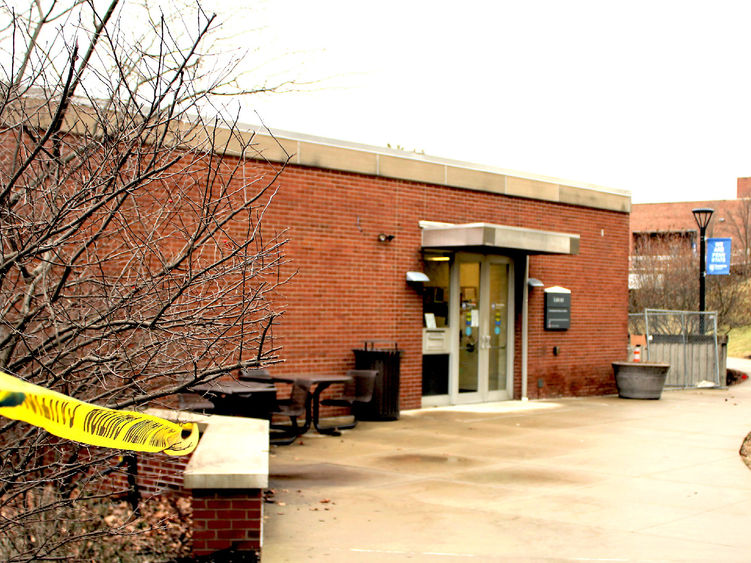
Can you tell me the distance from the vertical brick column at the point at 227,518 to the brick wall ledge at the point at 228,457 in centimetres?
7

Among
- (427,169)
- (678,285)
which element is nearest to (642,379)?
(427,169)

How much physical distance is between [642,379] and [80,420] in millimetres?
16726

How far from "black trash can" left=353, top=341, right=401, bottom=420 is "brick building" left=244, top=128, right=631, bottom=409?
2.18ft

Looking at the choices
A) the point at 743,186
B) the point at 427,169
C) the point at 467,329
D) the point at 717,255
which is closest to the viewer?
the point at 427,169

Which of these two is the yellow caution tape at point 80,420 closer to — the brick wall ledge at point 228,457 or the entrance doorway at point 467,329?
the brick wall ledge at point 228,457

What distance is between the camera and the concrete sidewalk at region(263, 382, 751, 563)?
23.0 ft

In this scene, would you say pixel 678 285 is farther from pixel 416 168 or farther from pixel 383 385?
pixel 383 385

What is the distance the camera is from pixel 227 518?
625 centimetres

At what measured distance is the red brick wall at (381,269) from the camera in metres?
13.9

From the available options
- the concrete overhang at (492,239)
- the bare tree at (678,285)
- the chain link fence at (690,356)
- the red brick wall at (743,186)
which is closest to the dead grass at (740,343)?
the bare tree at (678,285)

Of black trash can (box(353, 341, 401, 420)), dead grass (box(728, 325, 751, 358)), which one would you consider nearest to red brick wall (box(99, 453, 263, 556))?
black trash can (box(353, 341, 401, 420))

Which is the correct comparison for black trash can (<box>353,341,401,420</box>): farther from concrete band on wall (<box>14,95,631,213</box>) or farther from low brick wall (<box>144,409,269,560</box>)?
low brick wall (<box>144,409,269,560</box>)

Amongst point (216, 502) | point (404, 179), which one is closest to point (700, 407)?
point (404, 179)

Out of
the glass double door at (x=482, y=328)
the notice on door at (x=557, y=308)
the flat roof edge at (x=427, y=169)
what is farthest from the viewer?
the notice on door at (x=557, y=308)
